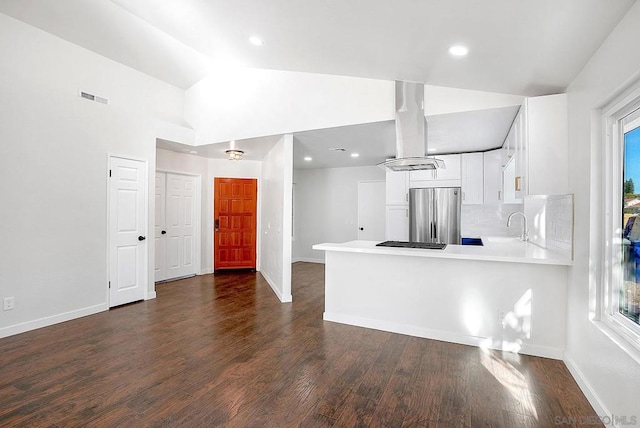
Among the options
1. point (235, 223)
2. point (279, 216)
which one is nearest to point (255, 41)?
point (279, 216)

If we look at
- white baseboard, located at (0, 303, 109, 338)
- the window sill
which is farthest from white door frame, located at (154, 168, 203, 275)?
the window sill

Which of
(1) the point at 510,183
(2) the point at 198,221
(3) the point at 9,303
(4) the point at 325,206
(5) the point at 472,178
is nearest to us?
(3) the point at 9,303

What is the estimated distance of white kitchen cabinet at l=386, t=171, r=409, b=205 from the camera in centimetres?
591

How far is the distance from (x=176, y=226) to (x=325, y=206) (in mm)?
3533

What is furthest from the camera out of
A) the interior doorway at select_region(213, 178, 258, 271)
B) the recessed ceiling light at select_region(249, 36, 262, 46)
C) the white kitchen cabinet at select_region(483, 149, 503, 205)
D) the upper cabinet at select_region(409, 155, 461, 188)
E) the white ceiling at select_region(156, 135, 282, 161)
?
the interior doorway at select_region(213, 178, 258, 271)

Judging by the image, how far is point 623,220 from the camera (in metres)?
1.90

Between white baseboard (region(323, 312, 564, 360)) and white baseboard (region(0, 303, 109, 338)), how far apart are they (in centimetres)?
298

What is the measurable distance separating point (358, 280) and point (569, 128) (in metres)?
2.44

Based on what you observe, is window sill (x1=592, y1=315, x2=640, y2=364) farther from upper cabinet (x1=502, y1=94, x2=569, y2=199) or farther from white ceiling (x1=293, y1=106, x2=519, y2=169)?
white ceiling (x1=293, y1=106, x2=519, y2=169)

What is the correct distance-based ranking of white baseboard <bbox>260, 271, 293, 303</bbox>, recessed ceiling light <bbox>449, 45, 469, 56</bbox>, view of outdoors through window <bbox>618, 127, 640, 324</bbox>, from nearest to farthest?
1. view of outdoors through window <bbox>618, 127, 640, 324</bbox>
2. recessed ceiling light <bbox>449, 45, 469, 56</bbox>
3. white baseboard <bbox>260, 271, 293, 303</bbox>

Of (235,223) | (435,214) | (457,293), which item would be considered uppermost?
(435,214)

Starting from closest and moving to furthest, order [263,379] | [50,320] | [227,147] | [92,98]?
[263,379] → [50,320] → [92,98] → [227,147]

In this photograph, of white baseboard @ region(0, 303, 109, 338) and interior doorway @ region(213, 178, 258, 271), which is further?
interior doorway @ region(213, 178, 258, 271)

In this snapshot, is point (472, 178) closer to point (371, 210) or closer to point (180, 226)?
point (371, 210)
